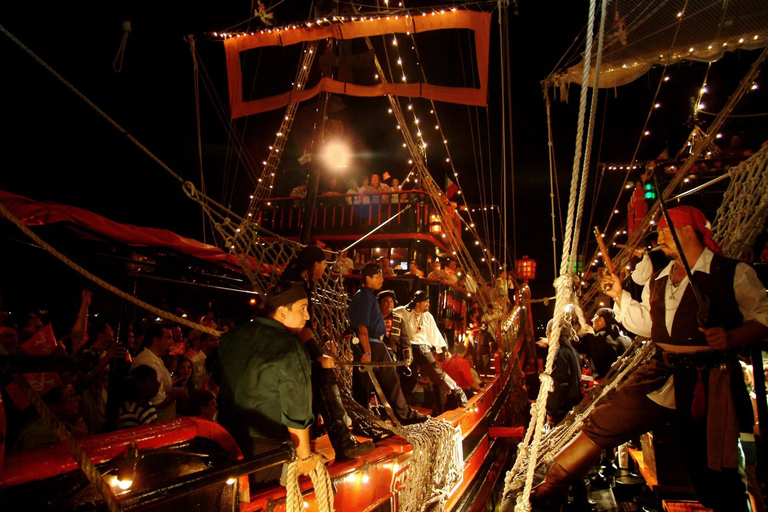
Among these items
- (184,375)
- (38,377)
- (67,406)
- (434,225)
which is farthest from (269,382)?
Result: (434,225)

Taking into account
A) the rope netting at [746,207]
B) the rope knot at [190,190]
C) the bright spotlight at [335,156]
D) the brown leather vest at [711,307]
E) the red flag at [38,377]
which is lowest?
the red flag at [38,377]

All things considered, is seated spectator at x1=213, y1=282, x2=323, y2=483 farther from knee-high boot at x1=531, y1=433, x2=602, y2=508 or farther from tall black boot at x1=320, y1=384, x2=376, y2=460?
knee-high boot at x1=531, y1=433, x2=602, y2=508

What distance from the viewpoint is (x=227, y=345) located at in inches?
100.0

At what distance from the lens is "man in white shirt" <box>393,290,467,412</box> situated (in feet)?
22.6

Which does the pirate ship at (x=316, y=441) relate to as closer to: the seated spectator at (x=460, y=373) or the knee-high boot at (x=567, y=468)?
the seated spectator at (x=460, y=373)

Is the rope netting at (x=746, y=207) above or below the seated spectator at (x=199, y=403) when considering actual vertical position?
above

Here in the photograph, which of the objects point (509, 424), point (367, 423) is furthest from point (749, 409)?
point (509, 424)

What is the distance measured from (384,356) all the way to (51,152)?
11169 mm

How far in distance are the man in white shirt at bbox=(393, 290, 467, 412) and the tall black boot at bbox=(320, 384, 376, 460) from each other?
3.58 metres

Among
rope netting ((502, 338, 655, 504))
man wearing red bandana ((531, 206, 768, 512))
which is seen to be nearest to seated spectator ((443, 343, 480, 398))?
rope netting ((502, 338, 655, 504))

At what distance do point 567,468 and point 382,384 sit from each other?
227 centimetres

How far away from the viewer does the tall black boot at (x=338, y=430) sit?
3.10 metres

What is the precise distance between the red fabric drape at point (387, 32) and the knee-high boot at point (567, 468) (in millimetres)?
5940

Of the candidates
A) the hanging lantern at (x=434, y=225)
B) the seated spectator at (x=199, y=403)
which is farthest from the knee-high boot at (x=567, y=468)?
the hanging lantern at (x=434, y=225)
